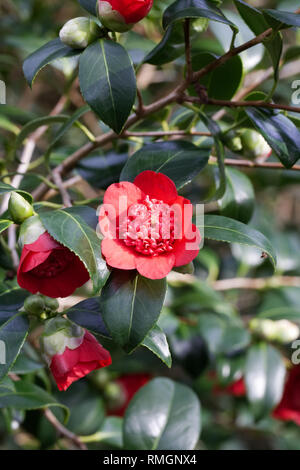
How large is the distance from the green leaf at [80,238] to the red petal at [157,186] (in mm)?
87

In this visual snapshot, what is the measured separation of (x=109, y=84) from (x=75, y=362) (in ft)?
1.20

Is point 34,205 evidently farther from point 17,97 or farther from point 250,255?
point 17,97

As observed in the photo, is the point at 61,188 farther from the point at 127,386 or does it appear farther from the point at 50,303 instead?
the point at 127,386

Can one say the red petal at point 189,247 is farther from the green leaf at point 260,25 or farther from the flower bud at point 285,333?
the flower bud at point 285,333

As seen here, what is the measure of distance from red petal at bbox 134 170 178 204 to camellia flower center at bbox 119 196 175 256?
1 cm

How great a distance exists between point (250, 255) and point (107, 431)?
26.3 inches

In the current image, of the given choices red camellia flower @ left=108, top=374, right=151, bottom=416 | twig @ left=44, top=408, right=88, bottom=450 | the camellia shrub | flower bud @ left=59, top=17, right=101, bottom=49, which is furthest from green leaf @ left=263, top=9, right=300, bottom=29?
red camellia flower @ left=108, top=374, right=151, bottom=416

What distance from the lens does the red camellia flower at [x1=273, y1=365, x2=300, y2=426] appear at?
1.39 metres

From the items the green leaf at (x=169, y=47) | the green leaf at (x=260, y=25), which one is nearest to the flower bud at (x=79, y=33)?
the green leaf at (x=169, y=47)

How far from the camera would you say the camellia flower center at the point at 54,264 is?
26.1 inches

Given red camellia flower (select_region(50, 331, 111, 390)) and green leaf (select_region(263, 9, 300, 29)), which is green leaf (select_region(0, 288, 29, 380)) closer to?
red camellia flower (select_region(50, 331, 111, 390))

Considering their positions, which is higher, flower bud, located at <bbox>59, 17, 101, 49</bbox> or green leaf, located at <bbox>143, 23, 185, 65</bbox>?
flower bud, located at <bbox>59, 17, 101, 49</bbox>

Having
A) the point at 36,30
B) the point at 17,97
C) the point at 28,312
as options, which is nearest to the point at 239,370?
the point at 28,312

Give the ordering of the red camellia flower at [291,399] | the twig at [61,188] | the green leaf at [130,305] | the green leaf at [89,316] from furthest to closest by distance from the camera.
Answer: the red camellia flower at [291,399] → the twig at [61,188] → the green leaf at [89,316] → the green leaf at [130,305]
